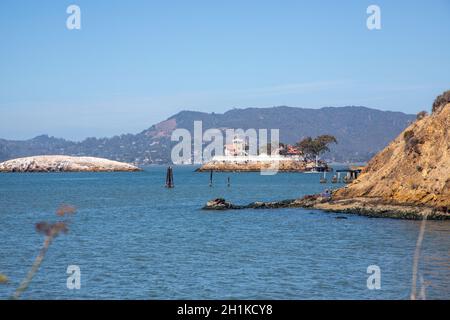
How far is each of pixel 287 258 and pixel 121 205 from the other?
42299mm

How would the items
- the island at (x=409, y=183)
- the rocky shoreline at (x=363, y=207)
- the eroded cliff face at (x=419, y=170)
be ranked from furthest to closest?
the eroded cliff face at (x=419, y=170)
the island at (x=409, y=183)
the rocky shoreline at (x=363, y=207)

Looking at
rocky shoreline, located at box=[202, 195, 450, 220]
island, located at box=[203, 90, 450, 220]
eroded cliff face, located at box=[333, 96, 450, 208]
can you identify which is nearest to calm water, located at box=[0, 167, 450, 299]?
rocky shoreline, located at box=[202, 195, 450, 220]

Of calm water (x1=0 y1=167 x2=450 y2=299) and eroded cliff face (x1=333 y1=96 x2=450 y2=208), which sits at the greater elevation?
eroded cliff face (x1=333 y1=96 x2=450 y2=208)

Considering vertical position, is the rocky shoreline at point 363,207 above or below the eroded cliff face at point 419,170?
below

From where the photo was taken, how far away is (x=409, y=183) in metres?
46.4

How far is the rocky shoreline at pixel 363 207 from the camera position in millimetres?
41938

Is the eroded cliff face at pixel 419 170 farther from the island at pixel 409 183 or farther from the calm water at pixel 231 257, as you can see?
the calm water at pixel 231 257

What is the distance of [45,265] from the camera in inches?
993

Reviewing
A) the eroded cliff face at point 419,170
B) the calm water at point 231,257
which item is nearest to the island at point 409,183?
the eroded cliff face at point 419,170

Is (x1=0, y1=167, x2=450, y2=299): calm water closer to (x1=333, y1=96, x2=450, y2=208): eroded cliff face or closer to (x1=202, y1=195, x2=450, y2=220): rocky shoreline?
(x1=202, y1=195, x2=450, y2=220): rocky shoreline

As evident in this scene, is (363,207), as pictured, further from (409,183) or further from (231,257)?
(231,257)

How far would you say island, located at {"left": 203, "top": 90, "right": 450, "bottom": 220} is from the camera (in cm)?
4334

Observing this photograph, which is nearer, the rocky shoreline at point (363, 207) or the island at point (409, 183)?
the rocky shoreline at point (363, 207)
